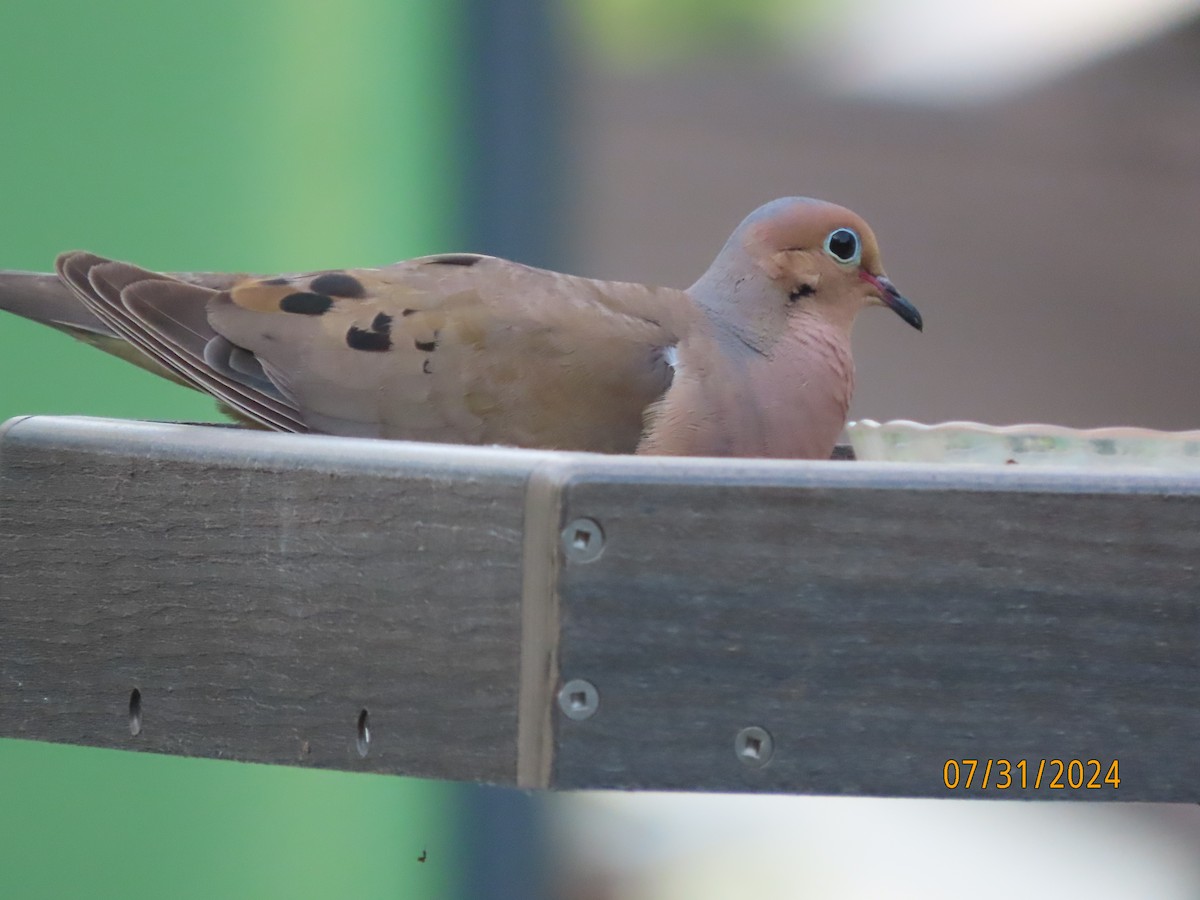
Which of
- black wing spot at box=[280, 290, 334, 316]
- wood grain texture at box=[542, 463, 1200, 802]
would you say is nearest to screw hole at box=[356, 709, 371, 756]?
wood grain texture at box=[542, 463, 1200, 802]

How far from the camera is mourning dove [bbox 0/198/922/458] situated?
4.55 ft

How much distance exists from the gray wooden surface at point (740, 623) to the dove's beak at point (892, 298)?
2.91ft

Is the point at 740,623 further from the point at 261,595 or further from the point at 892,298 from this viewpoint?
the point at 892,298

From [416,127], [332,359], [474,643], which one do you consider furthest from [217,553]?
[416,127]

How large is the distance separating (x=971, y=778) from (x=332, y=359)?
73 cm

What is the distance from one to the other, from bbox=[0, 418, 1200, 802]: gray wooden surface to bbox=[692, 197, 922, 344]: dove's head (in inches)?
31.1

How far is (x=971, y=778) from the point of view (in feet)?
3.11

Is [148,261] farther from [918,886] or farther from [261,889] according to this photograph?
[918,886]

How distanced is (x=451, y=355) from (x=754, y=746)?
1.96 ft

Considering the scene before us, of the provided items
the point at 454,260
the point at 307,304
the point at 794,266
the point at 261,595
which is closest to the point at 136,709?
the point at 261,595

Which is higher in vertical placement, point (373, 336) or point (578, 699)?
point (373, 336)

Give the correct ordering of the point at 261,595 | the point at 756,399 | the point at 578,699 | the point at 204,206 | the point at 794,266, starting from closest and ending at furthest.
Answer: the point at 578,699, the point at 261,595, the point at 756,399, the point at 794,266, the point at 204,206

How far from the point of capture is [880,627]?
93 centimetres

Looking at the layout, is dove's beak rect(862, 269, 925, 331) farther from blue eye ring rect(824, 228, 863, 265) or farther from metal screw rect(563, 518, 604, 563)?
metal screw rect(563, 518, 604, 563)
